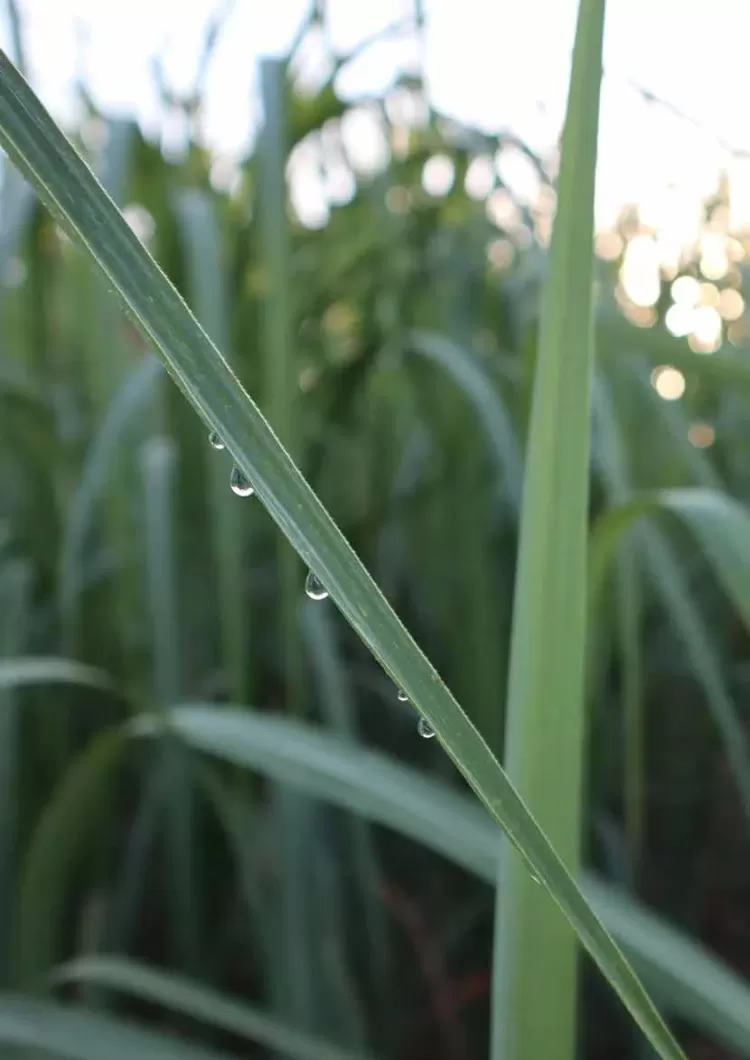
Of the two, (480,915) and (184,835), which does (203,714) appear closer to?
(184,835)

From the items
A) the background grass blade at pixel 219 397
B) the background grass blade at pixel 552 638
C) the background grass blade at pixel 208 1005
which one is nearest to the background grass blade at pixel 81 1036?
the background grass blade at pixel 208 1005

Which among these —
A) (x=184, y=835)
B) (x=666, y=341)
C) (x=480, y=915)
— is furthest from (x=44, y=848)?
(x=666, y=341)

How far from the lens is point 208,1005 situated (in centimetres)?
35

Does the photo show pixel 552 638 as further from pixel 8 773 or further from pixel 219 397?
pixel 8 773

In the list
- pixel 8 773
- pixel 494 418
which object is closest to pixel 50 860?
pixel 8 773

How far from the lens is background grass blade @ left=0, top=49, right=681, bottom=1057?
0.41 feet

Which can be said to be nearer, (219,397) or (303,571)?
(219,397)

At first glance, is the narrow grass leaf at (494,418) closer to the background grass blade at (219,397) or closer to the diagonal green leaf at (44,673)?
the diagonal green leaf at (44,673)

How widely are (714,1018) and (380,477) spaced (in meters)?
0.50

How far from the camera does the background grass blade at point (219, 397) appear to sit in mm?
125

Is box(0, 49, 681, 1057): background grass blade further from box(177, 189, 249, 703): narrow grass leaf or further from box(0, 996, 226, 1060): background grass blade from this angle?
box(177, 189, 249, 703): narrow grass leaf

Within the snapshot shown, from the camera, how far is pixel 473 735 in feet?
0.46

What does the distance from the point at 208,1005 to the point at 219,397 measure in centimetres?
30

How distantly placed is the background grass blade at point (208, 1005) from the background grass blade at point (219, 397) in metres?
0.24
